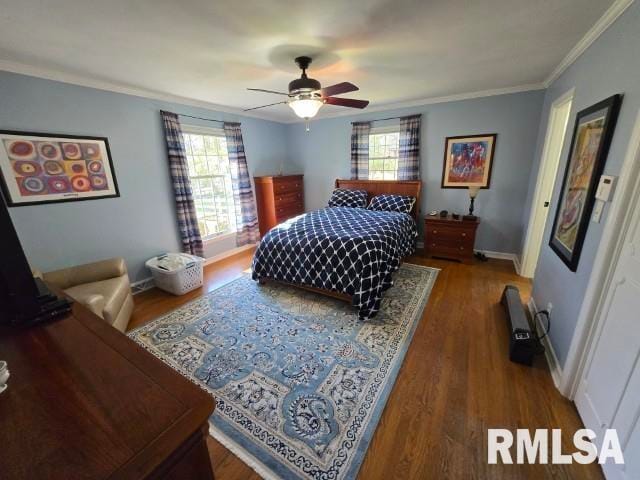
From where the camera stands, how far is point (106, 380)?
74 centimetres

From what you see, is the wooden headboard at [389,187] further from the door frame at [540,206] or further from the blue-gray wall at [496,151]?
the door frame at [540,206]

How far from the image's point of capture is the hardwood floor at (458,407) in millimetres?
1318

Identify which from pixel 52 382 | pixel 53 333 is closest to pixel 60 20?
pixel 53 333

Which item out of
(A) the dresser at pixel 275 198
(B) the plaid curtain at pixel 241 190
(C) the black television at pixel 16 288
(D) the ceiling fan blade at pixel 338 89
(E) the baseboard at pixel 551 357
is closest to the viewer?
(C) the black television at pixel 16 288

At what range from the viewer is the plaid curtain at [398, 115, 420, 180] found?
13.2 ft

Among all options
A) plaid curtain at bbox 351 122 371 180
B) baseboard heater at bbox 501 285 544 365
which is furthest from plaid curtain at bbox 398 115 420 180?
baseboard heater at bbox 501 285 544 365

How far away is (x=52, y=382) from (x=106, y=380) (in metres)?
0.15

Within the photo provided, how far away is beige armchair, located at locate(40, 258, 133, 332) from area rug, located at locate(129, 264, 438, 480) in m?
0.30

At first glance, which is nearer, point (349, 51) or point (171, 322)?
point (349, 51)

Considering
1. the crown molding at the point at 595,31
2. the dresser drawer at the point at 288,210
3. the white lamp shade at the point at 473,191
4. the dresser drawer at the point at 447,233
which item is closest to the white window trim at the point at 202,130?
the dresser drawer at the point at 288,210

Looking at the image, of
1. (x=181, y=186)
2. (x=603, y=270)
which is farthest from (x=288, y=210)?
(x=603, y=270)

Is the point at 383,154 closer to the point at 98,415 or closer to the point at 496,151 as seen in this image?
the point at 496,151

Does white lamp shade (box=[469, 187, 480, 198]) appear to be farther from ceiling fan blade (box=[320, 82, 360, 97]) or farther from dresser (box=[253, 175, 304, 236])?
dresser (box=[253, 175, 304, 236])

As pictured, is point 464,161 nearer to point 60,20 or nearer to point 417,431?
point 417,431
